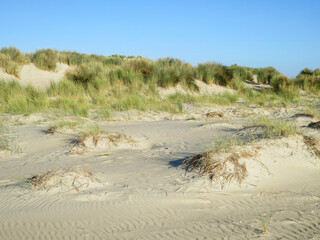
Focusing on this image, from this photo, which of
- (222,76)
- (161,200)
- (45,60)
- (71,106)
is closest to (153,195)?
(161,200)

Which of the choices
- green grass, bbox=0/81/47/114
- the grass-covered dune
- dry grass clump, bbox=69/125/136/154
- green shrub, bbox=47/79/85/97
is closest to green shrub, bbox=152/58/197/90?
the grass-covered dune

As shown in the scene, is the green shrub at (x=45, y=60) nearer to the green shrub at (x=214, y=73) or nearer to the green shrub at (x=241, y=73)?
the green shrub at (x=214, y=73)

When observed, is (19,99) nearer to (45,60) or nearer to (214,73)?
(45,60)

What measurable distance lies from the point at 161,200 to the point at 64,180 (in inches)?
46.6

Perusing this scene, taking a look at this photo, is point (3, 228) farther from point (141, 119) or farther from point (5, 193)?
point (141, 119)

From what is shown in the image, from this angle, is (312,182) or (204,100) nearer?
(312,182)

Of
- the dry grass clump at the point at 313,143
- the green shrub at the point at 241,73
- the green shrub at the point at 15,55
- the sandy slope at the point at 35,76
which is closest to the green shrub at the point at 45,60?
the sandy slope at the point at 35,76

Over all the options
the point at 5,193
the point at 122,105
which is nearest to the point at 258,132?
the point at 5,193

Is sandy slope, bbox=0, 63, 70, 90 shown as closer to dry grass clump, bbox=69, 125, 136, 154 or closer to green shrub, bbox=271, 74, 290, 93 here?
dry grass clump, bbox=69, 125, 136, 154

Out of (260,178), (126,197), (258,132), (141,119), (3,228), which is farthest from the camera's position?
(141,119)

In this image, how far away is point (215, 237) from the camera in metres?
2.81

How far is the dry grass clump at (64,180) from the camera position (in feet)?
12.5

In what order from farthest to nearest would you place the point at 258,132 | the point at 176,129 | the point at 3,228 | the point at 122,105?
the point at 122,105 → the point at 176,129 → the point at 258,132 → the point at 3,228

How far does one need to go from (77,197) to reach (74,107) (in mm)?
6975
